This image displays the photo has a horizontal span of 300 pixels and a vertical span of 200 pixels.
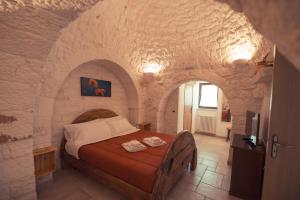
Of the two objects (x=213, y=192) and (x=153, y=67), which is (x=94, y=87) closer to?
(x=153, y=67)

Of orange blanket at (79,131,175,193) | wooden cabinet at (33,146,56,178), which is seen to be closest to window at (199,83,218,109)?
orange blanket at (79,131,175,193)

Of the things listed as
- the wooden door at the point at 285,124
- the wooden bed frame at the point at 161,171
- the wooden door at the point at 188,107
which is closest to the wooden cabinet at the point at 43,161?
the wooden bed frame at the point at 161,171

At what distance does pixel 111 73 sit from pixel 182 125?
2948mm

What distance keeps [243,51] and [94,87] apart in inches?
126

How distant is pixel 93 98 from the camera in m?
3.34

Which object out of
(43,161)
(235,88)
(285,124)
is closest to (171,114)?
(235,88)

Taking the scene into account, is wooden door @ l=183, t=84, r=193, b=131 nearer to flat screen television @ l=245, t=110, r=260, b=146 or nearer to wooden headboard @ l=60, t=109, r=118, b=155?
flat screen television @ l=245, t=110, r=260, b=146

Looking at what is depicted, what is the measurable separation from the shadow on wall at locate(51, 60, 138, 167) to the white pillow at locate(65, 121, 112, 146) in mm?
274

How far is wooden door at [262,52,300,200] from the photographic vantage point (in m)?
1.43

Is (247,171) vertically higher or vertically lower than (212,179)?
higher

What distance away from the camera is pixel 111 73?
3.78m

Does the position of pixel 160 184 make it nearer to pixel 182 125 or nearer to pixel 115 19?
pixel 115 19

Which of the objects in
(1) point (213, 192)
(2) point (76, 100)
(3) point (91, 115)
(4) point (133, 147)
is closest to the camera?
(1) point (213, 192)

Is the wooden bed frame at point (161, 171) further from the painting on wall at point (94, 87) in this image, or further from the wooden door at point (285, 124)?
the painting on wall at point (94, 87)
